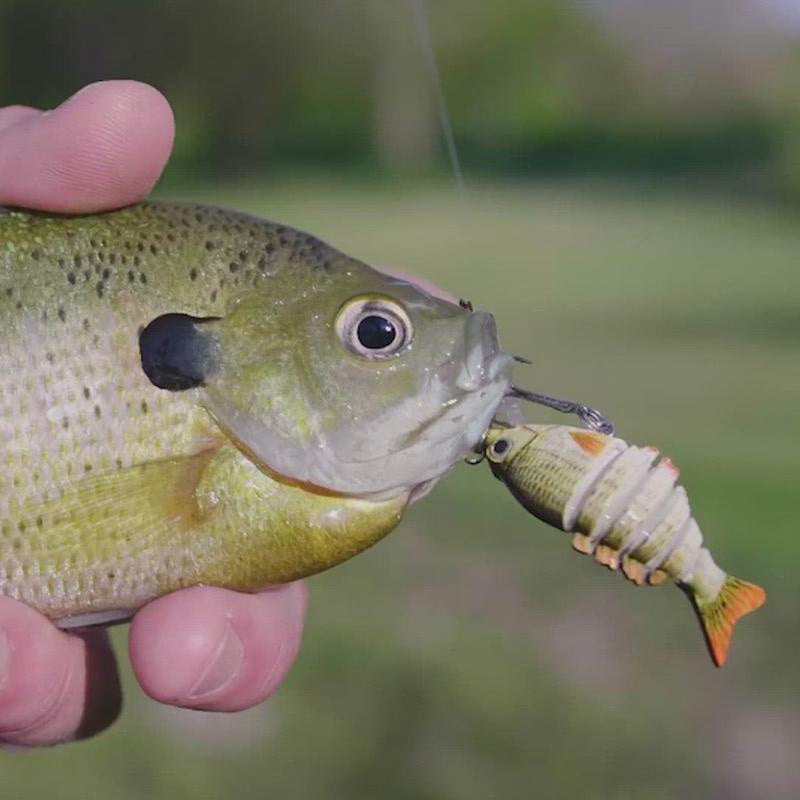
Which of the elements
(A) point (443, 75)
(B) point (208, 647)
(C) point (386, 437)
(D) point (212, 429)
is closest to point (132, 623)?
(B) point (208, 647)

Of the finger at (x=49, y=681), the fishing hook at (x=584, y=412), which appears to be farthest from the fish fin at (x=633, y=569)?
the finger at (x=49, y=681)

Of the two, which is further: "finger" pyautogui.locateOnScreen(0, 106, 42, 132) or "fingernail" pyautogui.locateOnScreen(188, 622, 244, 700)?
"finger" pyautogui.locateOnScreen(0, 106, 42, 132)

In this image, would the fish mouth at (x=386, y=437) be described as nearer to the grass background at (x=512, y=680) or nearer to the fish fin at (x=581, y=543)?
the fish fin at (x=581, y=543)

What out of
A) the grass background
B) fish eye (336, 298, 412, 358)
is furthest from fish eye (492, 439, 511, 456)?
the grass background

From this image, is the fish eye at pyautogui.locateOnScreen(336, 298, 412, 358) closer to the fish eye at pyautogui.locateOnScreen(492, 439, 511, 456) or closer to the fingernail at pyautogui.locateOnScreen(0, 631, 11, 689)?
the fish eye at pyautogui.locateOnScreen(492, 439, 511, 456)

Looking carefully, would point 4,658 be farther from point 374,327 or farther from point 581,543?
point 581,543

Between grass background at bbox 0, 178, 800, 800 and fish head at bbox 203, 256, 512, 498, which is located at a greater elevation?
fish head at bbox 203, 256, 512, 498

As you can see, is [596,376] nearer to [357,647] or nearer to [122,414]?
[357,647]

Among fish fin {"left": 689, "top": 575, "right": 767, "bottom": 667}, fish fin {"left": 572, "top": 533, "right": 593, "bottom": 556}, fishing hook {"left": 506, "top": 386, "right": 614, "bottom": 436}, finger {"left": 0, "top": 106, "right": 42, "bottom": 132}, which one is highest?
finger {"left": 0, "top": 106, "right": 42, "bottom": 132}
